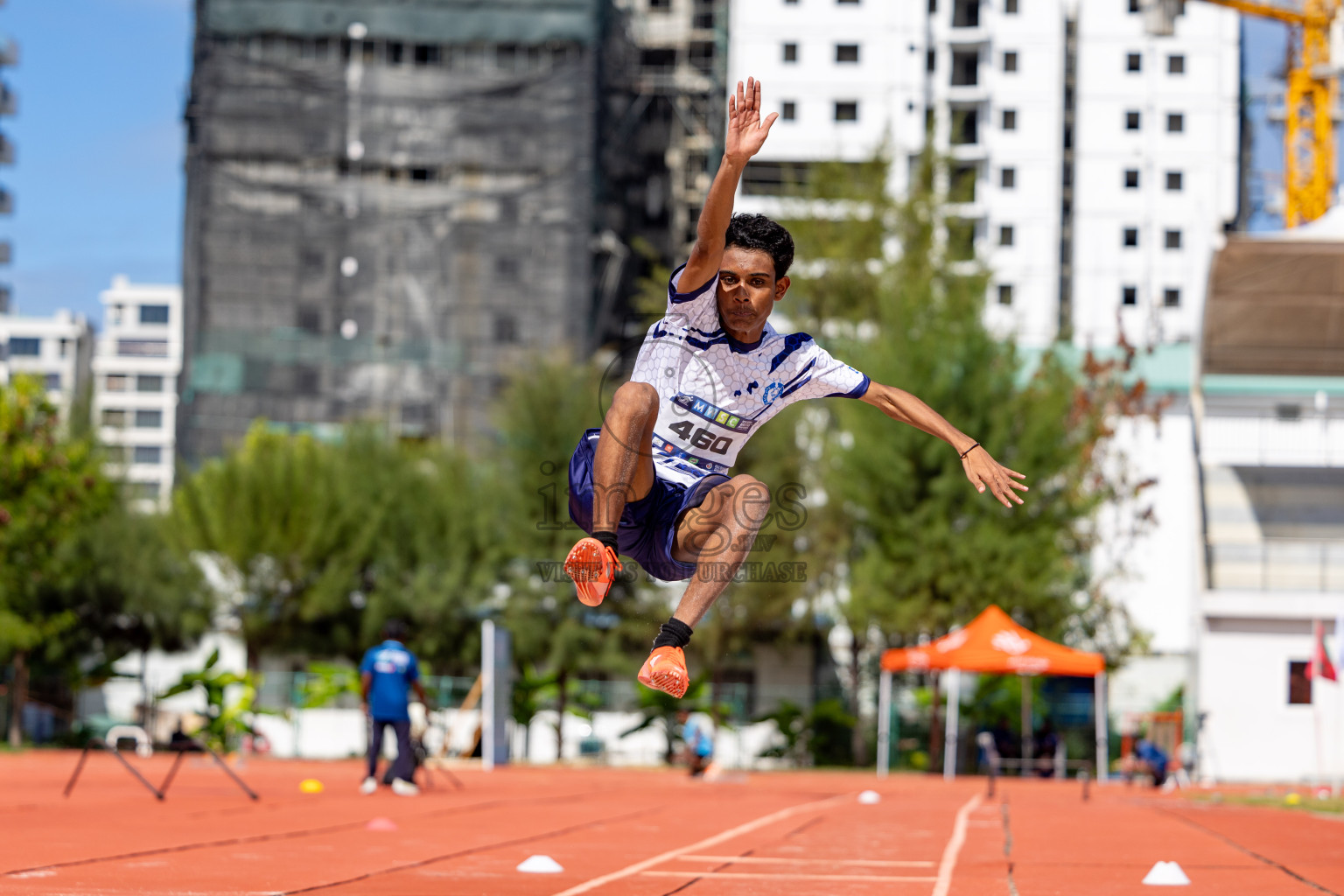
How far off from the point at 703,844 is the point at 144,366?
396 feet

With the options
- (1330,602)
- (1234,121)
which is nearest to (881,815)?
(1330,602)

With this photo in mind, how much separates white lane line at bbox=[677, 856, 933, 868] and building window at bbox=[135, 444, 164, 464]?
11909cm

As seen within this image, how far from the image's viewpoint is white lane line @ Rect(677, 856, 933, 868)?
10250mm

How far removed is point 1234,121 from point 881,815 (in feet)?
220

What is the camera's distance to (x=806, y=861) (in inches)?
413

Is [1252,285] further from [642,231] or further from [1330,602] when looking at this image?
[642,231]

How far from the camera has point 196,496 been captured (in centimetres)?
3609

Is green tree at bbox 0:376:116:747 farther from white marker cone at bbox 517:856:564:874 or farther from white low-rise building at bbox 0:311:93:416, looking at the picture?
white low-rise building at bbox 0:311:93:416

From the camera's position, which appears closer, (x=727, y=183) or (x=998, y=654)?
(x=727, y=183)

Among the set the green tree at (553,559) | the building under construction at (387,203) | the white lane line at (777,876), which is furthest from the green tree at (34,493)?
the building under construction at (387,203)

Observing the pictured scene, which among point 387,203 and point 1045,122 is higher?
point 1045,122

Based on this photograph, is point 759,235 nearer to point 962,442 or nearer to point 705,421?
point 705,421

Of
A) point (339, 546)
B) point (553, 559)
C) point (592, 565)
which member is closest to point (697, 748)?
point (553, 559)

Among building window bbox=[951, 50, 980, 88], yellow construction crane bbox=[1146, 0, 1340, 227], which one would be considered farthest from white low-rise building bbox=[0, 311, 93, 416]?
yellow construction crane bbox=[1146, 0, 1340, 227]
